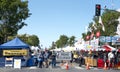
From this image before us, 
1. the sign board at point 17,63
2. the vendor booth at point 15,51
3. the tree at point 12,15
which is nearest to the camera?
the sign board at point 17,63

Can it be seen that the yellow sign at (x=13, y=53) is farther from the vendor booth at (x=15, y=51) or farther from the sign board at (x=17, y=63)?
the sign board at (x=17, y=63)

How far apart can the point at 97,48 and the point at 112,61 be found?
607 cm

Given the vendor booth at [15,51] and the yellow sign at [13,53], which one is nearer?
the vendor booth at [15,51]

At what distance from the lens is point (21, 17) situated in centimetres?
5978

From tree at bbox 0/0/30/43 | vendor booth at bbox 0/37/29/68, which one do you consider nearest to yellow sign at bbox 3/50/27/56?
vendor booth at bbox 0/37/29/68

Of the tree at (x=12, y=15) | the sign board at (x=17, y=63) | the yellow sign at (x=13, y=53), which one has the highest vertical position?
the tree at (x=12, y=15)

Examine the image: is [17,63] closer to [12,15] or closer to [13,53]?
[13,53]

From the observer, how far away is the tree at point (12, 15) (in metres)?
58.9

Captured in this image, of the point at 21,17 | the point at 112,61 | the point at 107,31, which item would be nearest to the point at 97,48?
the point at 112,61

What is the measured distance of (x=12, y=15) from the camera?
59312mm

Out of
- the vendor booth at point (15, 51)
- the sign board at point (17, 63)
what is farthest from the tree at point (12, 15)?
the sign board at point (17, 63)

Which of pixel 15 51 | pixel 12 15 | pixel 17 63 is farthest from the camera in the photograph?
pixel 12 15

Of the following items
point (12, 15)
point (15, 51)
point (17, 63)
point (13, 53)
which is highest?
point (12, 15)

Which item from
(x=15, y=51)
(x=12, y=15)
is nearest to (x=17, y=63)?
(x=15, y=51)
